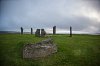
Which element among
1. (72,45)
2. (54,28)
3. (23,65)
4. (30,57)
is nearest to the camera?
(23,65)

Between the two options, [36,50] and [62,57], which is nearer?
[62,57]

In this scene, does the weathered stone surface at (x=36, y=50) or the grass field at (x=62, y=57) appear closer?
the grass field at (x=62, y=57)

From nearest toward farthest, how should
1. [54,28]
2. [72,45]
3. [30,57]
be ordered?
[30,57] → [72,45] → [54,28]

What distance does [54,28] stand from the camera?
1109 inches

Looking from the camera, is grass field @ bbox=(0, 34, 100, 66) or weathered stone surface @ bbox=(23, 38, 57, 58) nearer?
grass field @ bbox=(0, 34, 100, 66)

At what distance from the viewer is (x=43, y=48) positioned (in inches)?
541

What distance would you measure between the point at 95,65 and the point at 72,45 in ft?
13.6

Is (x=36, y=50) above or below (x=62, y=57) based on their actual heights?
above

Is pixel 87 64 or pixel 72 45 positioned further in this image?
pixel 72 45

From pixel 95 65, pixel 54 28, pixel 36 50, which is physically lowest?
pixel 95 65

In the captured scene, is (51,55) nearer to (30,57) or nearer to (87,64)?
(30,57)

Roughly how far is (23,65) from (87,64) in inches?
197

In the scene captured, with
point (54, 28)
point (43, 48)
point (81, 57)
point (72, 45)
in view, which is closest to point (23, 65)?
point (43, 48)

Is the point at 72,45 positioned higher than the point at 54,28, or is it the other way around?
the point at 54,28
